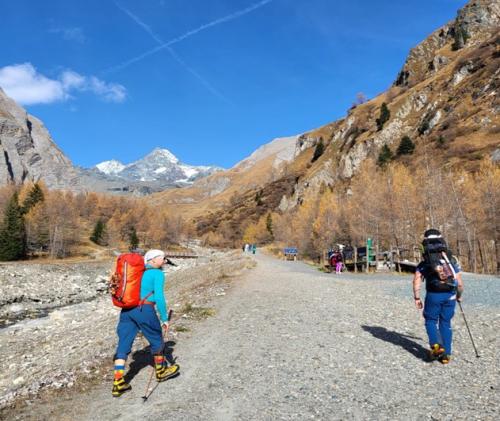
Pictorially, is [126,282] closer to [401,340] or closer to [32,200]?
[401,340]

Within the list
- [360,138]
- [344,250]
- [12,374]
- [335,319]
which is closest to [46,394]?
[12,374]

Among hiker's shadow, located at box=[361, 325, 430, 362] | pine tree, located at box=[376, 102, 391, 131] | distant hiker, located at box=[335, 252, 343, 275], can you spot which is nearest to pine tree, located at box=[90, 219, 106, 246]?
pine tree, located at box=[376, 102, 391, 131]

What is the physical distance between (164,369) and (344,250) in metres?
37.6

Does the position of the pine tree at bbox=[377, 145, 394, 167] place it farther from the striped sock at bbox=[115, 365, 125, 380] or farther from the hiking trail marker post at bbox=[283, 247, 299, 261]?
the striped sock at bbox=[115, 365, 125, 380]

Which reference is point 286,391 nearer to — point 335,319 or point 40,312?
point 335,319

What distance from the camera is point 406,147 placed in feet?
378

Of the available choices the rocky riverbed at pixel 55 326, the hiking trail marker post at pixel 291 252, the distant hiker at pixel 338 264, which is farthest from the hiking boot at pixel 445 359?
the hiking trail marker post at pixel 291 252

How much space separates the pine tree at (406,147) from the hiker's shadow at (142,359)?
11486 centimetres

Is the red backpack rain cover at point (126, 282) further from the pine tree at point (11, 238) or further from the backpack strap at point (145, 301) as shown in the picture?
the pine tree at point (11, 238)

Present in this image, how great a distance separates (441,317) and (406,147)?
115432mm

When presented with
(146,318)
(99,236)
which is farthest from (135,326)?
(99,236)

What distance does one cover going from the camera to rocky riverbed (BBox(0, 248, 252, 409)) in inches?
381

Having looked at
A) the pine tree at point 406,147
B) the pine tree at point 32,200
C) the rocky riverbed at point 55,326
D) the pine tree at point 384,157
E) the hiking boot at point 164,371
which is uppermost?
the pine tree at point 406,147

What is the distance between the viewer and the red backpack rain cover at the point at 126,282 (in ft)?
26.2
